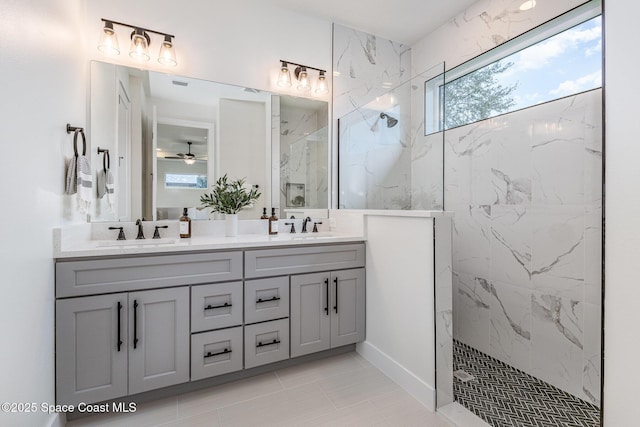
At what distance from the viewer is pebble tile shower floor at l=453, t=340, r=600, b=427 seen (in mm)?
1572

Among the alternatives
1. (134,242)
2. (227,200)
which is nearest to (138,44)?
(227,200)

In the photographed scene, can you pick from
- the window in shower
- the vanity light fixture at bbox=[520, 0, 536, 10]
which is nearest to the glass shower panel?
the window in shower

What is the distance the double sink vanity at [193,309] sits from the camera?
1.48 m

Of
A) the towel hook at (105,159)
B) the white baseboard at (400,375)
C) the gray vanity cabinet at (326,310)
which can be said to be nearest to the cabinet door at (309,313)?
the gray vanity cabinet at (326,310)

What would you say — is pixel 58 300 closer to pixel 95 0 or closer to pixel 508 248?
pixel 95 0

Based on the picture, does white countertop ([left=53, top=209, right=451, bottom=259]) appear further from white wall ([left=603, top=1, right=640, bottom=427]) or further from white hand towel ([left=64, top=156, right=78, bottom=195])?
white wall ([left=603, top=1, right=640, bottom=427])

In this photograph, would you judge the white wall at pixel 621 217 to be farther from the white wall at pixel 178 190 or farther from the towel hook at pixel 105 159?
the towel hook at pixel 105 159

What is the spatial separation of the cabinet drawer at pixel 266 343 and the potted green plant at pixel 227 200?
730 millimetres

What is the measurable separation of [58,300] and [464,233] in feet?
8.91

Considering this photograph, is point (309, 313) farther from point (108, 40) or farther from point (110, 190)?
point (108, 40)

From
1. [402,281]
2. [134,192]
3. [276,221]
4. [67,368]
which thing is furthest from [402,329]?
[134,192]

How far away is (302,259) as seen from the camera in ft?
6.68

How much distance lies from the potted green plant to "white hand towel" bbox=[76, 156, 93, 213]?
27.8 inches

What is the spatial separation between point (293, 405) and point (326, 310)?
615 millimetres
